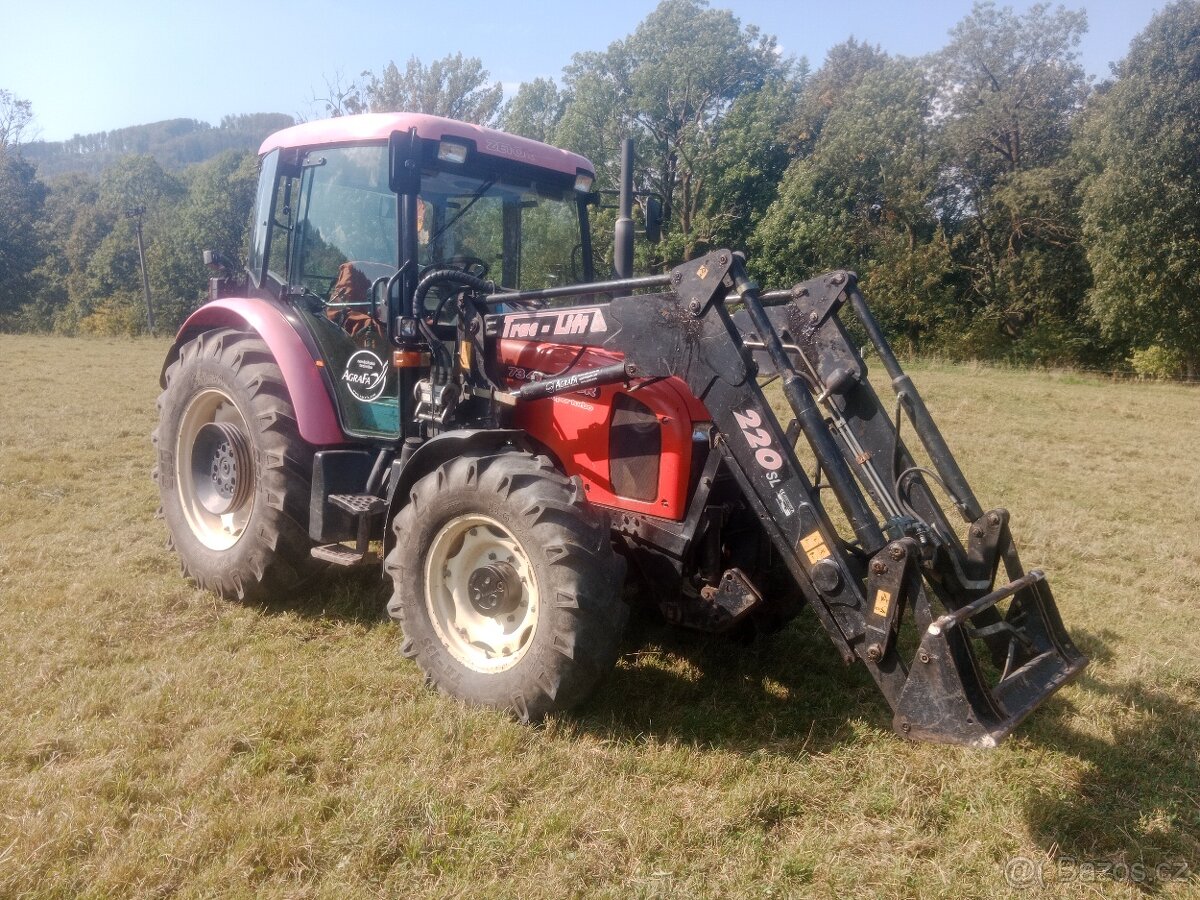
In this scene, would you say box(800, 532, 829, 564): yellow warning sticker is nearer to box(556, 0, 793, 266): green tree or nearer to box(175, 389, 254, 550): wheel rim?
box(175, 389, 254, 550): wheel rim

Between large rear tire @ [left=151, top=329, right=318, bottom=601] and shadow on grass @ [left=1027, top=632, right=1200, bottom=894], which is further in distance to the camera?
large rear tire @ [left=151, top=329, right=318, bottom=601]

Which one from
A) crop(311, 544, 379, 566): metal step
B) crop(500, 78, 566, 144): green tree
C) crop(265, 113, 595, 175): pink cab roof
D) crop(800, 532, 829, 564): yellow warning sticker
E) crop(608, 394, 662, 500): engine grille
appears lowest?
crop(311, 544, 379, 566): metal step

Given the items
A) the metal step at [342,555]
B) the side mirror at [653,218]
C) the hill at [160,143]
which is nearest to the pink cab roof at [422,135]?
the side mirror at [653,218]

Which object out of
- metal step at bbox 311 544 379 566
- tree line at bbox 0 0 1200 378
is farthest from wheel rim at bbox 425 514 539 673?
tree line at bbox 0 0 1200 378

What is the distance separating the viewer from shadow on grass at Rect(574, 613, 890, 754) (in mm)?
3350

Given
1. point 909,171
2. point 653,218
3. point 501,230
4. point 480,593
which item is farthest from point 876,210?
point 480,593

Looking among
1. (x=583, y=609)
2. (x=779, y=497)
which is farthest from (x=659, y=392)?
(x=583, y=609)

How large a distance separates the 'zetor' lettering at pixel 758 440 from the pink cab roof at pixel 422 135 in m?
1.99

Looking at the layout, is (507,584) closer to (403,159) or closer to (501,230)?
(403,159)

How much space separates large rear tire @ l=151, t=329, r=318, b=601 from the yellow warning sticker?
2592 millimetres

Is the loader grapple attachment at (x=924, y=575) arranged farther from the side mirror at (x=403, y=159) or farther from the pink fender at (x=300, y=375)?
the pink fender at (x=300, y=375)

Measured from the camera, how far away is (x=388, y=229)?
4.14 m

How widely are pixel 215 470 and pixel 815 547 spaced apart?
3.49 metres

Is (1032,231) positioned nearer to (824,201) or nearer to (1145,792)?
(824,201)
